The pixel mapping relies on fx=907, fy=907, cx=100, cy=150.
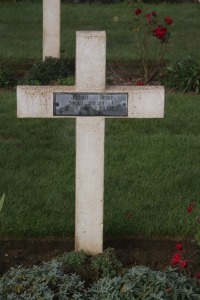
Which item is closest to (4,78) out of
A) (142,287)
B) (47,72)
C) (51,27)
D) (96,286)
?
(47,72)

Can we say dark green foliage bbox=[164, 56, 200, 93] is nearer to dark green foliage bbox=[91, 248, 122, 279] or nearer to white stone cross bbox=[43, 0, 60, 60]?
white stone cross bbox=[43, 0, 60, 60]

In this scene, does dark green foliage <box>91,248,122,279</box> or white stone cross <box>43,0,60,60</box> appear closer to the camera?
dark green foliage <box>91,248,122,279</box>

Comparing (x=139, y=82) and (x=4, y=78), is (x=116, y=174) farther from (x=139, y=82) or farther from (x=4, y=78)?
(x=4, y=78)

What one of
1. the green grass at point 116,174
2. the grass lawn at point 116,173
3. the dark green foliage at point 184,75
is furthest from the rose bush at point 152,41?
the green grass at point 116,174

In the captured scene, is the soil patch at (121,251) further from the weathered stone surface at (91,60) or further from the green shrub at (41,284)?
the weathered stone surface at (91,60)

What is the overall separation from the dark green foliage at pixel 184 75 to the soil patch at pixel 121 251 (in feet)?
13.8

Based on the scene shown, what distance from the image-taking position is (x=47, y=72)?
33.0 ft

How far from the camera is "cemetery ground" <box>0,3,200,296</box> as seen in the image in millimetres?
5629

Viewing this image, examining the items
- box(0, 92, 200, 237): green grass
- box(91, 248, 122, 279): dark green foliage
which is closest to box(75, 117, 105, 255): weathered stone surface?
box(91, 248, 122, 279): dark green foliage

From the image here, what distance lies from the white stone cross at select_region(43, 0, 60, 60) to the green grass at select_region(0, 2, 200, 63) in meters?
0.85

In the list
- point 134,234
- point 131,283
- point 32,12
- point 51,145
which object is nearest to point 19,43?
point 32,12

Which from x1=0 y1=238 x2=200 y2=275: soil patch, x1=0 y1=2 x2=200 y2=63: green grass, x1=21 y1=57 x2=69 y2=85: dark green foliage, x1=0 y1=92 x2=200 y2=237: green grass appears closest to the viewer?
x1=0 y1=238 x2=200 y2=275: soil patch

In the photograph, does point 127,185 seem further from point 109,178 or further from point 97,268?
point 97,268

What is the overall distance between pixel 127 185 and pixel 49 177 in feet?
2.00
